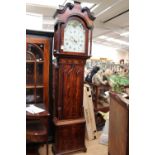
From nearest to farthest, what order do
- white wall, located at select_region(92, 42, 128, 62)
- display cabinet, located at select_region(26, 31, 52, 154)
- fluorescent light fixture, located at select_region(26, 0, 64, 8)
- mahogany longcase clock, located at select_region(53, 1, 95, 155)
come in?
mahogany longcase clock, located at select_region(53, 1, 95, 155) < display cabinet, located at select_region(26, 31, 52, 154) < fluorescent light fixture, located at select_region(26, 0, 64, 8) < white wall, located at select_region(92, 42, 128, 62)

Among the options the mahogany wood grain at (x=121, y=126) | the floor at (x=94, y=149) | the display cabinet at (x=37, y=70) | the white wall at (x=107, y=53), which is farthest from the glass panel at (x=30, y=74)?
the white wall at (x=107, y=53)

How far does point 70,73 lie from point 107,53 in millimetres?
9699

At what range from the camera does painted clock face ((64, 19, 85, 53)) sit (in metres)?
2.45

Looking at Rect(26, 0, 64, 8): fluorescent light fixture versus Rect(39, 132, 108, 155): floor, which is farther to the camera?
Rect(26, 0, 64, 8): fluorescent light fixture

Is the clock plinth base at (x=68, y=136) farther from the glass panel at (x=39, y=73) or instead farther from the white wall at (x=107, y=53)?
the white wall at (x=107, y=53)

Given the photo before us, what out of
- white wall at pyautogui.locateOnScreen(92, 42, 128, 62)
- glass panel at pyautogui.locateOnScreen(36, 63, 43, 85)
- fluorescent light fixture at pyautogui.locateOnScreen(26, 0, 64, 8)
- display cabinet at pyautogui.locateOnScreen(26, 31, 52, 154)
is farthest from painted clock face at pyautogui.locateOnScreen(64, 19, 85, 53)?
white wall at pyautogui.locateOnScreen(92, 42, 128, 62)

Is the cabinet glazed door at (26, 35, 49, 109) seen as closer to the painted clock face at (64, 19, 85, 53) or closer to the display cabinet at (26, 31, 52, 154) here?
the display cabinet at (26, 31, 52, 154)

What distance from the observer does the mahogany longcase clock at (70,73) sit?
7.97 feet
